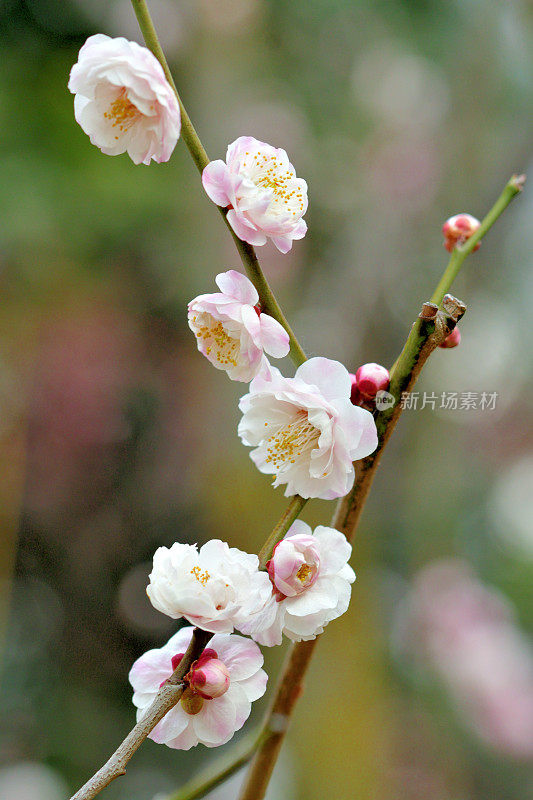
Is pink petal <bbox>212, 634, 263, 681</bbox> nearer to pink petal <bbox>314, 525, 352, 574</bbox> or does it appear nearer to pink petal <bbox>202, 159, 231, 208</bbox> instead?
pink petal <bbox>314, 525, 352, 574</bbox>

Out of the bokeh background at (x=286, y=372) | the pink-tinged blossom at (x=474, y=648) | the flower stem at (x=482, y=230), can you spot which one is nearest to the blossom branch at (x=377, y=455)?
the flower stem at (x=482, y=230)

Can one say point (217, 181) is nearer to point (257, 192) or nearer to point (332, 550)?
point (257, 192)

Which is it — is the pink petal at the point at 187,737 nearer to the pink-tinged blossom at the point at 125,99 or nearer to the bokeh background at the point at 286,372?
the pink-tinged blossom at the point at 125,99

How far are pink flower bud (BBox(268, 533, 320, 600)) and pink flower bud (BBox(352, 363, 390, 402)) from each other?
7cm

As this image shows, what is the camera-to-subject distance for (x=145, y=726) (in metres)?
0.22

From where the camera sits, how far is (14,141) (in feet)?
3.71

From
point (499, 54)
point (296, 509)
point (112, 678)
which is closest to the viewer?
point (296, 509)

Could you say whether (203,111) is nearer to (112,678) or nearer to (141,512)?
(141,512)

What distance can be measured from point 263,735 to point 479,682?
1.04 metres

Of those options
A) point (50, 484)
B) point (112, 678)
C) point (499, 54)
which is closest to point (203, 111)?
point (499, 54)

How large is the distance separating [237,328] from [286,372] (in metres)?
0.95

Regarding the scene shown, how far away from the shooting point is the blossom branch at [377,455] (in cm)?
29

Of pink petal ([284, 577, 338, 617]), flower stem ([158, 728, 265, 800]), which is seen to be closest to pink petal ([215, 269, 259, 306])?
pink petal ([284, 577, 338, 617])

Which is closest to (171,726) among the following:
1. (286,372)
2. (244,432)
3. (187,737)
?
(187,737)
